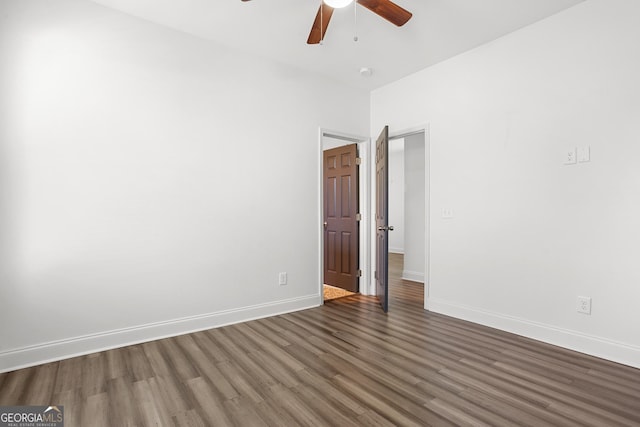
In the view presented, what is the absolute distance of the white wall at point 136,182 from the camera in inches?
93.5

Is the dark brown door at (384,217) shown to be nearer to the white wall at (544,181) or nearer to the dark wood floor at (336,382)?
the white wall at (544,181)

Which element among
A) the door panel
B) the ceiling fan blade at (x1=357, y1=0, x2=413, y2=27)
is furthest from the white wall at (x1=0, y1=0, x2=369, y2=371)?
the ceiling fan blade at (x1=357, y1=0, x2=413, y2=27)

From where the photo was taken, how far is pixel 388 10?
2.25 metres

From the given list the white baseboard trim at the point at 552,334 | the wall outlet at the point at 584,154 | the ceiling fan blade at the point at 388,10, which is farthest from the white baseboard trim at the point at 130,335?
the wall outlet at the point at 584,154

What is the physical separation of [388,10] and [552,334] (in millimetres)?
2979

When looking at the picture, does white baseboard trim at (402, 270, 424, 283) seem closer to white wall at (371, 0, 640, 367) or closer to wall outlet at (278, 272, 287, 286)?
white wall at (371, 0, 640, 367)

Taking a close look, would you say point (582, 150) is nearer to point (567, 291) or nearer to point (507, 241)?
point (507, 241)

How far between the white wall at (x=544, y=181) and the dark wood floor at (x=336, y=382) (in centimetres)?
37

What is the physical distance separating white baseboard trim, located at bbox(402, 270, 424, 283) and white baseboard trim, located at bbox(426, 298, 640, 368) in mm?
1686

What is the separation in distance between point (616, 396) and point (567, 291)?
3.03ft

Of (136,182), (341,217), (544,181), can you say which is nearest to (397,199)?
(341,217)

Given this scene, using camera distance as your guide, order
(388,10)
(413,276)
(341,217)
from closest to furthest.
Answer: (388,10) < (341,217) < (413,276)

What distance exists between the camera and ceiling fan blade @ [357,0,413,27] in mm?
2164

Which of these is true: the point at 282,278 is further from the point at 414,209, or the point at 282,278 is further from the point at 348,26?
the point at 414,209
